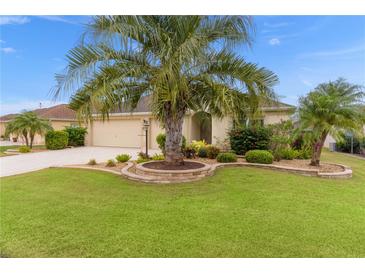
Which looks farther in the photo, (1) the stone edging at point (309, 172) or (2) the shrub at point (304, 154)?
(2) the shrub at point (304, 154)

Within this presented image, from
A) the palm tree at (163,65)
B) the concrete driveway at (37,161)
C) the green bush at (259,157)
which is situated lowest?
the concrete driveway at (37,161)

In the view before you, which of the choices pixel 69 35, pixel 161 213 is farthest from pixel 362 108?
pixel 69 35

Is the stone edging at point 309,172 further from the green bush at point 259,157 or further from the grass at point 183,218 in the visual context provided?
the grass at point 183,218

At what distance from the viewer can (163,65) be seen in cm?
621

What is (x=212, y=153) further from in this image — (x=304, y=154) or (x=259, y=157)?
(x=304, y=154)

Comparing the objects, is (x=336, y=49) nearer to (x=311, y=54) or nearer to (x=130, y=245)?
(x=311, y=54)

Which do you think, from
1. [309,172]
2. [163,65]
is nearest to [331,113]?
[309,172]

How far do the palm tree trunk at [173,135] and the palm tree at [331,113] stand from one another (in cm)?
464

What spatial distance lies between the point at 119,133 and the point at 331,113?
624 inches

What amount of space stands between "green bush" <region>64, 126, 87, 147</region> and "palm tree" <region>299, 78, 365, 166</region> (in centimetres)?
1735

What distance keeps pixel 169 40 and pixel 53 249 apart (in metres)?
5.31

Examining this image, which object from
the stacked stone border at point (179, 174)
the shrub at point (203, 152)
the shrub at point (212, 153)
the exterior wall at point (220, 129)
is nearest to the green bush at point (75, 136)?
the exterior wall at point (220, 129)

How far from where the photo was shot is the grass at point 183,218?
336 cm

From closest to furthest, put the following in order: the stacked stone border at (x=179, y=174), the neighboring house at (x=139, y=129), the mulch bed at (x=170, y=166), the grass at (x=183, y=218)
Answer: the grass at (x=183, y=218), the stacked stone border at (x=179, y=174), the mulch bed at (x=170, y=166), the neighboring house at (x=139, y=129)
